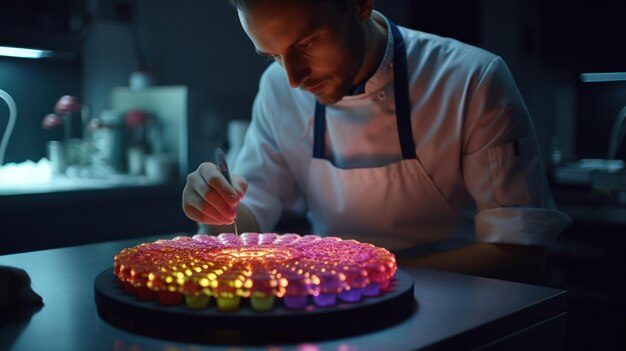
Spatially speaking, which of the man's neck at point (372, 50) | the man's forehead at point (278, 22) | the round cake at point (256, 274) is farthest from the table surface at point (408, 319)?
the man's neck at point (372, 50)

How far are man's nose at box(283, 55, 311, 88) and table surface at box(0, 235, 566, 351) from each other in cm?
45

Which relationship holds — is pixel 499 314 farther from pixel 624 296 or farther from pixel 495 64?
pixel 624 296

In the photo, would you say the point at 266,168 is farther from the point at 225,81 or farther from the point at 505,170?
the point at 225,81

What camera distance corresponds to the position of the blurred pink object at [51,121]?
3373mm

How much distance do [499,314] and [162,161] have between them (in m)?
2.65

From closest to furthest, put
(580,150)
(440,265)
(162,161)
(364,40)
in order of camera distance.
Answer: (440,265), (364,40), (162,161), (580,150)

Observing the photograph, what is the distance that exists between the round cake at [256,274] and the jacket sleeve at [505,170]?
0.49 m

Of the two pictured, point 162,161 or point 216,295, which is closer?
point 216,295

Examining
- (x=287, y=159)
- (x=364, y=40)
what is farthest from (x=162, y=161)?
(x=364, y=40)

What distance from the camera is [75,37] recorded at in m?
3.29

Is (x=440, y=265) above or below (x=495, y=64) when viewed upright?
below

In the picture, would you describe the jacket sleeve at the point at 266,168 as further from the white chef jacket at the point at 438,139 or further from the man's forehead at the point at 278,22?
the man's forehead at the point at 278,22

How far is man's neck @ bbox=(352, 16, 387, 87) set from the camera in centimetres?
157

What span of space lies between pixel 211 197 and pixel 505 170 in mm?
683
